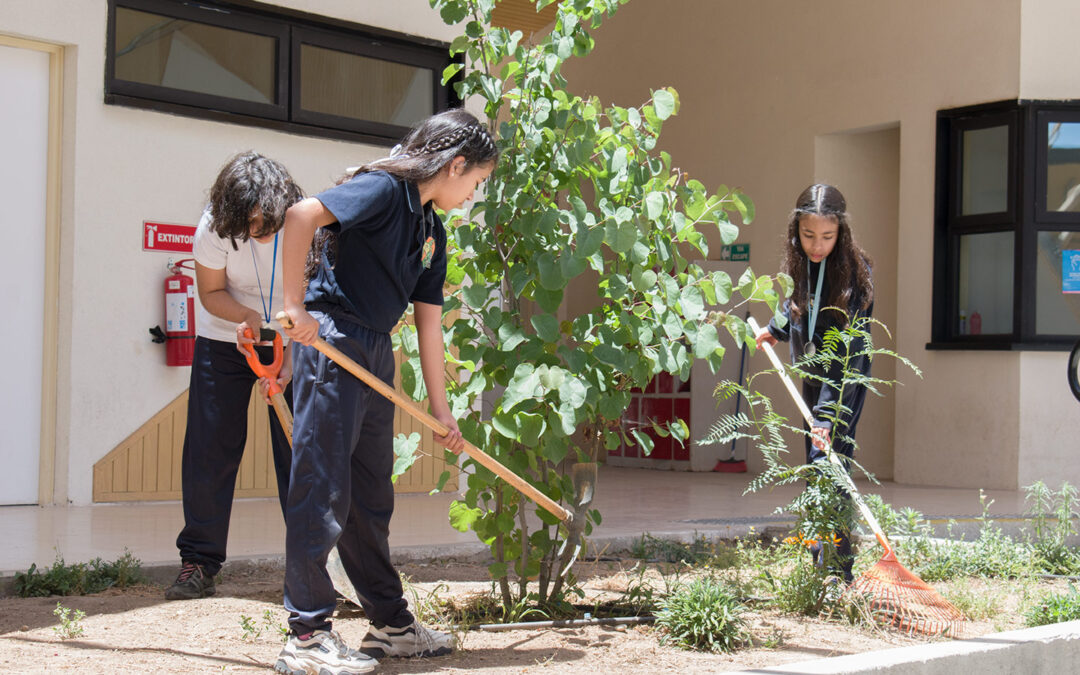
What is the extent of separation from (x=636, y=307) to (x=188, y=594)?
6.22 feet

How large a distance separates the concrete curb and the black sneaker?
2088 millimetres

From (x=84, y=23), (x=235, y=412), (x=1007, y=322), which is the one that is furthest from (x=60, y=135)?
(x=1007, y=322)

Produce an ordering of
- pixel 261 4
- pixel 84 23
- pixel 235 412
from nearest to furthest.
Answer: pixel 235 412, pixel 84 23, pixel 261 4

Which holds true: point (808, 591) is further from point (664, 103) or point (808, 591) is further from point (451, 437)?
point (664, 103)

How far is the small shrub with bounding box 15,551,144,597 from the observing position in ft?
13.8

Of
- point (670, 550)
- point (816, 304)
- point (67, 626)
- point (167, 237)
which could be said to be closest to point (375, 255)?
point (67, 626)

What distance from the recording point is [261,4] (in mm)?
7391

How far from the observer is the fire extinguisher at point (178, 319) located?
6934 millimetres

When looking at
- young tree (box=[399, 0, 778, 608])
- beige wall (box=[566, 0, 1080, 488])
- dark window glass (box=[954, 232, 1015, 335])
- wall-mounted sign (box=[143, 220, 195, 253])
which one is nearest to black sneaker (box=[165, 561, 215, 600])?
young tree (box=[399, 0, 778, 608])

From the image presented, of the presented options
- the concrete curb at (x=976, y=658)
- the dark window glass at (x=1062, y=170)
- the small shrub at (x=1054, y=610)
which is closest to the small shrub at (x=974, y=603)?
the small shrub at (x=1054, y=610)

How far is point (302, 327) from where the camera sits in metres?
2.93

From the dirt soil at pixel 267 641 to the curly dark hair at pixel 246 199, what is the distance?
1.30 m

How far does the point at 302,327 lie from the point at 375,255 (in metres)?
0.32

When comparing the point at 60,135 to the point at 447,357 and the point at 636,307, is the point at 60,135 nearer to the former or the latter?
the point at 447,357
